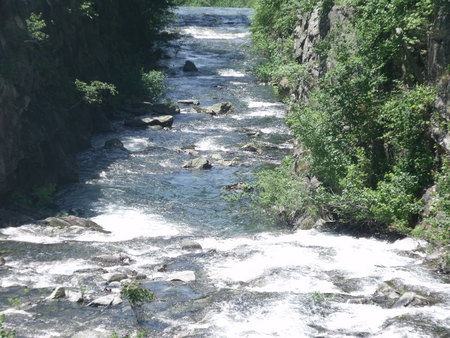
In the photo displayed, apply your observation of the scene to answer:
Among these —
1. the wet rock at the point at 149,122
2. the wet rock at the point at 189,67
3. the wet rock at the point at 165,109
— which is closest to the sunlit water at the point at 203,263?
the wet rock at the point at 149,122

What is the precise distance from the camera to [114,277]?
1639 centimetres

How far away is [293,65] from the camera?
28094 millimetres

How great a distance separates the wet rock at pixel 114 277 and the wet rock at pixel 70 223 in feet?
14.5

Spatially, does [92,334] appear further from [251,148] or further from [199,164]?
[251,148]

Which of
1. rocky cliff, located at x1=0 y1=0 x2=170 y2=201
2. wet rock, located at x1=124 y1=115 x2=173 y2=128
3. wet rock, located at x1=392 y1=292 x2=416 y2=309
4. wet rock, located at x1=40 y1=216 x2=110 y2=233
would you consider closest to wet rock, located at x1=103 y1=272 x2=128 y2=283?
wet rock, located at x1=40 y1=216 x2=110 y2=233

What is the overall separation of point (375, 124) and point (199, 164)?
32.5ft

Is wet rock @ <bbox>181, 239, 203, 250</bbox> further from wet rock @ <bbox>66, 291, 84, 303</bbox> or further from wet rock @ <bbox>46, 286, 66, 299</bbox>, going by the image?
wet rock @ <bbox>46, 286, 66, 299</bbox>

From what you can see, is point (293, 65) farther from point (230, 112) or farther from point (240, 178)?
point (230, 112)

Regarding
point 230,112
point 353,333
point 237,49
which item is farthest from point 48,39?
point 237,49

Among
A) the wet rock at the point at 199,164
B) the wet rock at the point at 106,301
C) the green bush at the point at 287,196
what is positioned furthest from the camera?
the wet rock at the point at 199,164

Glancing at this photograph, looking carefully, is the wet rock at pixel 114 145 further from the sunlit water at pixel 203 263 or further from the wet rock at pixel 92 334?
the wet rock at pixel 92 334

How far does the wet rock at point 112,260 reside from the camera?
17672 millimetres

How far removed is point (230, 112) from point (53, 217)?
55.9 ft

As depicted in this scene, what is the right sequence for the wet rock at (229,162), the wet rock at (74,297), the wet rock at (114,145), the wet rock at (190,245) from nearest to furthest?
the wet rock at (74,297) < the wet rock at (190,245) < the wet rock at (229,162) < the wet rock at (114,145)
